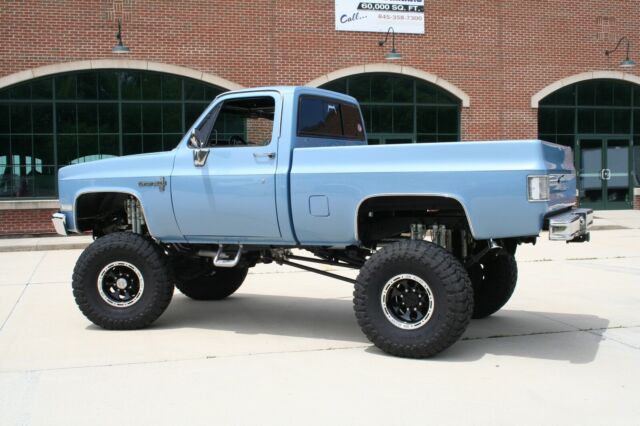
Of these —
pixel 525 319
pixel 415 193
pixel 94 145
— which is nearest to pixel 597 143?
pixel 94 145

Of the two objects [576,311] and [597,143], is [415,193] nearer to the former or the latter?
[576,311]

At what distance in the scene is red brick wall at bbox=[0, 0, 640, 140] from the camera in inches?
656

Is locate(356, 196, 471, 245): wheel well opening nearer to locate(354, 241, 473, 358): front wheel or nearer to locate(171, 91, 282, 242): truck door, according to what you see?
locate(354, 241, 473, 358): front wheel

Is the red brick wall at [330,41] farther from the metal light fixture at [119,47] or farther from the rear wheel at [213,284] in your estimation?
the rear wheel at [213,284]

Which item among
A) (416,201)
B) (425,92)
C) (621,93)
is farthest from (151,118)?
(621,93)

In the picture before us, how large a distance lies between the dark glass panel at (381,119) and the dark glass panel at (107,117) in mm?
6759

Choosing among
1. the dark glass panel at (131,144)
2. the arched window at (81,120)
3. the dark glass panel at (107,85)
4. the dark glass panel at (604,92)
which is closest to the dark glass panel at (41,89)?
the arched window at (81,120)

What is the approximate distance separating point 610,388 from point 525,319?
7.46 feet

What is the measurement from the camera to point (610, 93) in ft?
68.6

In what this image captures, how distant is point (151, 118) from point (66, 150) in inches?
Result: 85.5

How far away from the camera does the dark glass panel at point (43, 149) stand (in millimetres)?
16703

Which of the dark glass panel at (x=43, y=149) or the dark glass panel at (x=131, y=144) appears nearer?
the dark glass panel at (x=43, y=149)

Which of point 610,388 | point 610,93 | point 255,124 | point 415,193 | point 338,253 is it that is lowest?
point 610,388

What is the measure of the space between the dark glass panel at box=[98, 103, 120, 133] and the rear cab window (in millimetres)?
11237
